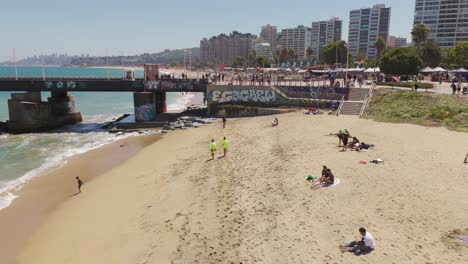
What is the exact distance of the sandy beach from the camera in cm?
1366

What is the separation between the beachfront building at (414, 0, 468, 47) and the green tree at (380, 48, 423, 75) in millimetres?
157251

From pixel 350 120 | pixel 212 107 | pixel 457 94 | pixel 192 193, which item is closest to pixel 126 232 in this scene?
pixel 192 193

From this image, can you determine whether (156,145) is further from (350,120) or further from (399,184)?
(399,184)

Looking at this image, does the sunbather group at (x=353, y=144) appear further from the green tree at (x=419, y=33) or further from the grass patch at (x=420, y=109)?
the green tree at (x=419, y=33)

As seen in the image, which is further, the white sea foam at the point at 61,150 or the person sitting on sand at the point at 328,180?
the white sea foam at the point at 61,150

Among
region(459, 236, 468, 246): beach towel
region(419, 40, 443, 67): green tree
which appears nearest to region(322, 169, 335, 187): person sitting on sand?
region(459, 236, 468, 246): beach towel

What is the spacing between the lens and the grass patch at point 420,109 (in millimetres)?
33875

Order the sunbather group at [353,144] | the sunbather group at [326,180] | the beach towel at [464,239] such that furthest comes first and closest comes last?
1. the sunbather group at [353,144]
2. the sunbather group at [326,180]
3. the beach towel at [464,239]

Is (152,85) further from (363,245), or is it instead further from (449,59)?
(449,59)

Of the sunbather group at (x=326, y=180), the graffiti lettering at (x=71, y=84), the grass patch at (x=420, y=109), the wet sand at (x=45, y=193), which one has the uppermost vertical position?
the graffiti lettering at (x=71, y=84)

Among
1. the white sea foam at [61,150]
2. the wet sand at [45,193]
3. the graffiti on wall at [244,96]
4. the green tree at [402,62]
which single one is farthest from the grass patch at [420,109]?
the white sea foam at [61,150]

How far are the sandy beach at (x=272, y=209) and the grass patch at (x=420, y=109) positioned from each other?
17.3 ft

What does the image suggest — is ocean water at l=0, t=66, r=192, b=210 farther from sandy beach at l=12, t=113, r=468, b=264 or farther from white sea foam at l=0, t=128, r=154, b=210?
sandy beach at l=12, t=113, r=468, b=264

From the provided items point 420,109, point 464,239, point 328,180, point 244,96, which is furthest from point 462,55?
point 464,239
